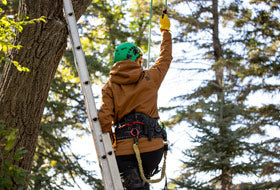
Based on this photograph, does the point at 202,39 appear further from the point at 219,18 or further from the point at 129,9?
the point at 129,9

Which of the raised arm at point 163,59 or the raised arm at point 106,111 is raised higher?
the raised arm at point 163,59

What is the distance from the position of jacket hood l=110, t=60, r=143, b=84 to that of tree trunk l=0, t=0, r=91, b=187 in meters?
0.94

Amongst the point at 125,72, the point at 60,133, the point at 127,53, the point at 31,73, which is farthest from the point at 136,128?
the point at 60,133

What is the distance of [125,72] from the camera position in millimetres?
3697

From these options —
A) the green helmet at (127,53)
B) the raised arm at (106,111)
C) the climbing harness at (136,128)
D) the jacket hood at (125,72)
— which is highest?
the green helmet at (127,53)

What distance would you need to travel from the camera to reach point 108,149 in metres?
3.33

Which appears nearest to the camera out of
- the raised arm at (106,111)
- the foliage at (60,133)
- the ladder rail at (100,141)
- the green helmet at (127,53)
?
the ladder rail at (100,141)

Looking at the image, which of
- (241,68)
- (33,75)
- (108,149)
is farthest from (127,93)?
(241,68)

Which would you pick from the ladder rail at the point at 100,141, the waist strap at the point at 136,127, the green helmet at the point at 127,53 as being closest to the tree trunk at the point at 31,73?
the ladder rail at the point at 100,141

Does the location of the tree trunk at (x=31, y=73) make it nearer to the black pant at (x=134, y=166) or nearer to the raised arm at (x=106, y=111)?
the raised arm at (x=106, y=111)

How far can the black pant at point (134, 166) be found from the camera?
3588 mm

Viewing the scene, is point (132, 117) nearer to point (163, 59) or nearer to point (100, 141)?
point (100, 141)

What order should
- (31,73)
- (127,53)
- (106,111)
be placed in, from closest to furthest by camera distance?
→ (106,111), (127,53), (31,73)

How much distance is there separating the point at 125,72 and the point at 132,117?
1.52ft
